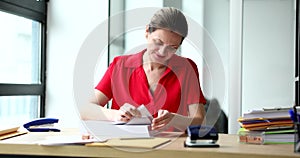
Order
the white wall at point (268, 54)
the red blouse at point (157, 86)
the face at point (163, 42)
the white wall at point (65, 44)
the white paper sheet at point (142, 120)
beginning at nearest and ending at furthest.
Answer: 1. the white paper sheet at point (142, 120)
2. the face at point (163, 42)
3. the red blouse at point (157, 86)
4. the white wall at point (268, 54)
5. the white wall at point (65, 44)

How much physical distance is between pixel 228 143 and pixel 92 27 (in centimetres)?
222

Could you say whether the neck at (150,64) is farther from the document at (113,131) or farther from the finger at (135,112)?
the document at (113,131)

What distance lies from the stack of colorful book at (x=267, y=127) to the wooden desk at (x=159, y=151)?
5 centimetres

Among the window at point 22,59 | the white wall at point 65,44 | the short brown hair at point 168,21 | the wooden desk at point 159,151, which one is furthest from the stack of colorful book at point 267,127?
the white wall at point 65,44

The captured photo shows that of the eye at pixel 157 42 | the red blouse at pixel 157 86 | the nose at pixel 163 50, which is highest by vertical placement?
the eye at pixel 157 42

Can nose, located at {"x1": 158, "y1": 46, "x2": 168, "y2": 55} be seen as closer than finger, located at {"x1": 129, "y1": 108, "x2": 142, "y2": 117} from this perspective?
No

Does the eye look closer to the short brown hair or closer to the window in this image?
the short brown hair

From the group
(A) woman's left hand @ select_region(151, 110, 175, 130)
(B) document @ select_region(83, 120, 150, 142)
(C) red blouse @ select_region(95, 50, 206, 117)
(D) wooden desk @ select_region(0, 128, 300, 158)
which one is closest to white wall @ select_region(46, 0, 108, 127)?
(C) red blouse @ select_region(95, 50, 206, 117)

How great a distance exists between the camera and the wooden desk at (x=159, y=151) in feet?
4.35

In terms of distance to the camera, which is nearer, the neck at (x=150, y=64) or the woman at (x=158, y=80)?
the woman at (x=158, y=80)

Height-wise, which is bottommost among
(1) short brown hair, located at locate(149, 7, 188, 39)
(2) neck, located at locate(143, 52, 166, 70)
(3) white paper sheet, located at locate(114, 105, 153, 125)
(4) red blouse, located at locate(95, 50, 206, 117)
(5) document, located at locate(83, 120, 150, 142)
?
(5) document, located at locate(83, 120, 150, 142)

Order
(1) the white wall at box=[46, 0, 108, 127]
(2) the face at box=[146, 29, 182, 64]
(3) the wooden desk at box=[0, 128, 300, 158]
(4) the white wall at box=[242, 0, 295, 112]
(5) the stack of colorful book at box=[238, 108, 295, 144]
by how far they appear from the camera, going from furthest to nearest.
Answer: (1) the white wall at box=[46, 0, 108, 127]
(4) the white wall at box=[242, 0, 295, 112]
(2) the face at box=[146, 29, 182, 64]
(5) the stack of colorful book at box=[238, 108, 295, 144]
(3) the wooden desk at box=[0, 128, 300, 158]

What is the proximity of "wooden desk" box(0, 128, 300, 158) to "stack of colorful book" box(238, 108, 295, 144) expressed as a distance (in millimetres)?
52

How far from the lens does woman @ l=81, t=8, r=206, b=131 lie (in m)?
1.95
